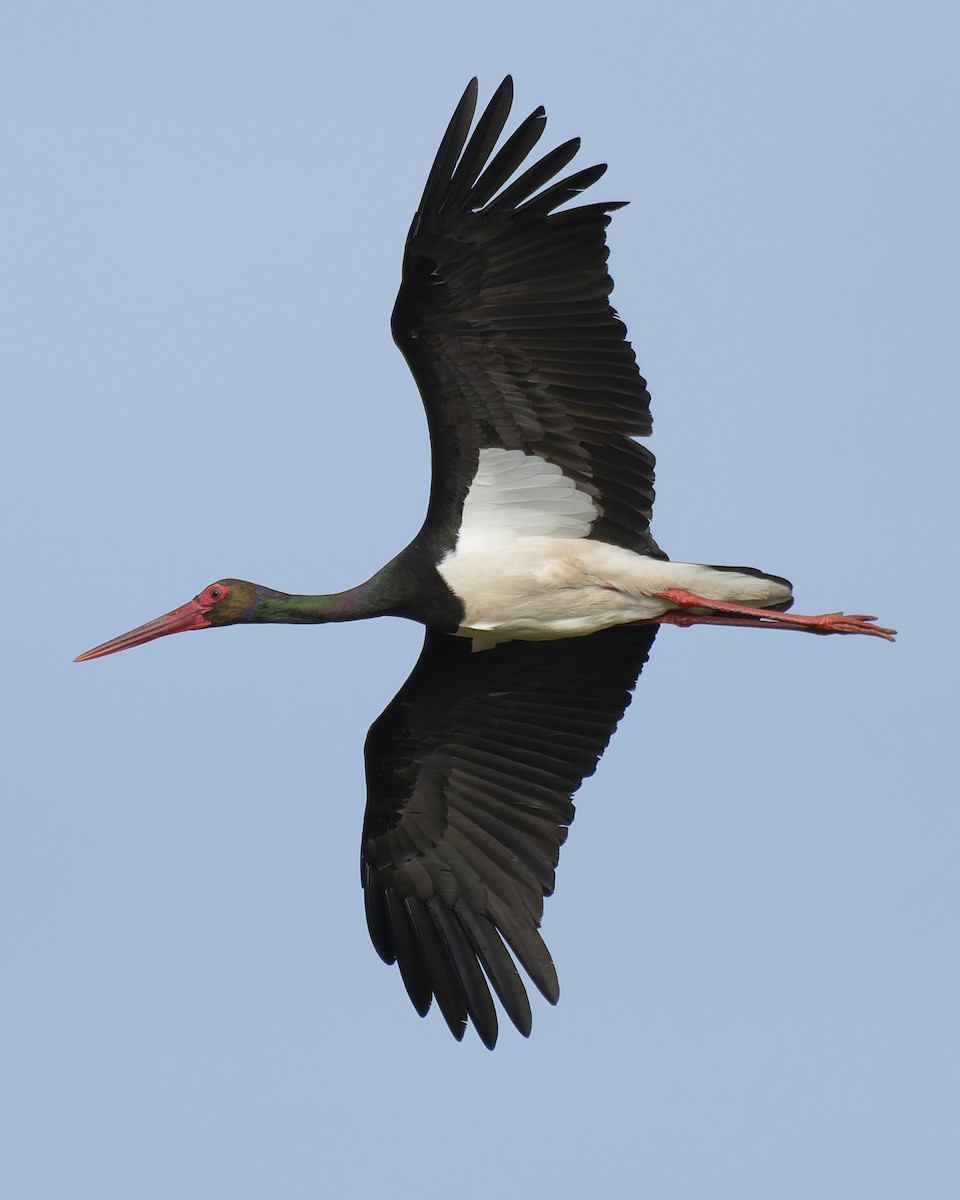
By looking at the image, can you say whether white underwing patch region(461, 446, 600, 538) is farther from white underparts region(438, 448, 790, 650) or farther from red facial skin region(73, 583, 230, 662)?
red facial skin region(73, 583, 230, 662)

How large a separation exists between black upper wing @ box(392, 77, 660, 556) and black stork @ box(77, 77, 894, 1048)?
0.01 metres

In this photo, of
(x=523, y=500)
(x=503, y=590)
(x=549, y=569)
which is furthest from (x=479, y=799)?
(x=523, y=500)

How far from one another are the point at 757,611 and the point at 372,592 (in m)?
2.07

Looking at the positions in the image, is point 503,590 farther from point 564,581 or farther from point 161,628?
point 161,628

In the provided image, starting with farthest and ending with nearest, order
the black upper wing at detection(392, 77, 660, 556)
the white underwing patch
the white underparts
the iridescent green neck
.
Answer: the iridescent green neck → the white underparts → the white underwing patch → the black upper wing at detection(392, 77, 660, 556)

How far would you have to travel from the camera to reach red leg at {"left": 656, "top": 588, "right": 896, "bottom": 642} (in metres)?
12.3

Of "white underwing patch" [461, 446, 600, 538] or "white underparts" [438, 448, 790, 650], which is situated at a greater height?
"white underwing patch" [461, 446, 600, 538]

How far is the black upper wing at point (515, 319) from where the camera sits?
11.2 m

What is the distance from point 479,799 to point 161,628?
219 centimetres

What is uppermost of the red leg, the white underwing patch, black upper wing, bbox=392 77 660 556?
black upper wing, bbox=392 77 660 556

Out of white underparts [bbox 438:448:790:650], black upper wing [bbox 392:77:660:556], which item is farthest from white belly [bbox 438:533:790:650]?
black upper wing [bbox 392:77:660:556]

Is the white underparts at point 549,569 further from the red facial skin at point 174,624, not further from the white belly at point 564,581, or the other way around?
the red facial skin at point 174,624

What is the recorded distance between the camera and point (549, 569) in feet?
39.5

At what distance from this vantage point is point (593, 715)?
41.6 feet
